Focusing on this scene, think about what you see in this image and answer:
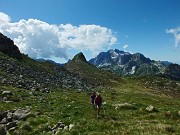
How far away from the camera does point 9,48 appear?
107625mm

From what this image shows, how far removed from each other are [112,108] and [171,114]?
309 inches

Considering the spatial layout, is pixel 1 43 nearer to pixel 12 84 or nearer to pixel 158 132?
pixel 12 84

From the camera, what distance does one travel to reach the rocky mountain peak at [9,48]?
103775 mm

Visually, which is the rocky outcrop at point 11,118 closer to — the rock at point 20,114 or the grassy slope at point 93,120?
the rock at point 20,114

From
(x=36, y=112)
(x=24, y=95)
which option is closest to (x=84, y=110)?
(x=36, y=112)

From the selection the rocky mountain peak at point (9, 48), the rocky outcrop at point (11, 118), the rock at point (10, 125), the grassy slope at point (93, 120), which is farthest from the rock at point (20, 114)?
the rocky mountain peak at point (9, 48)

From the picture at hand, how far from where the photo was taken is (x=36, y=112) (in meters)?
33.5

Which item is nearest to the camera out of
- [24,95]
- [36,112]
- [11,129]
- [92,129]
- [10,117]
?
[92,129]

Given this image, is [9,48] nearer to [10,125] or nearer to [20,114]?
[20,114]

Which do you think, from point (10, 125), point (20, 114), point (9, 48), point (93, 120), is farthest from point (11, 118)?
point (9, 48)

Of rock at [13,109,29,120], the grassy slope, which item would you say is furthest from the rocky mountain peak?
rock at [13,109,29,120]

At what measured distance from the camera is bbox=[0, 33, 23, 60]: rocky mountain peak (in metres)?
104

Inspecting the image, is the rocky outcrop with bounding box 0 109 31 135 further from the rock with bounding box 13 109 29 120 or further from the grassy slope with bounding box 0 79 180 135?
the grassy slope with bounding box 0 79 180 135

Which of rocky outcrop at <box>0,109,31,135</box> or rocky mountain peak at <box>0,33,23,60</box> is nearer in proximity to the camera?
rocky outcrop at <box>0,109,31,135</box>
